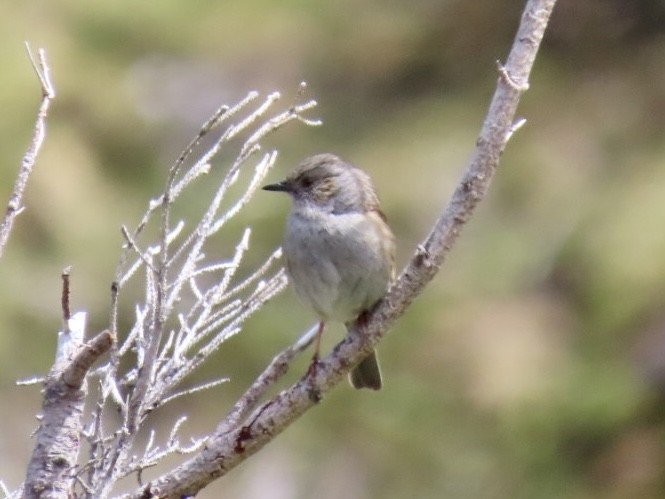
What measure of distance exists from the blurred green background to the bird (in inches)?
93.9

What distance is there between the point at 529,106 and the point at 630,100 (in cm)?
75

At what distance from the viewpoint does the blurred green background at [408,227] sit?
7.44 metres

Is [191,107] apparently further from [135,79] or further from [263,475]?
[263,475]

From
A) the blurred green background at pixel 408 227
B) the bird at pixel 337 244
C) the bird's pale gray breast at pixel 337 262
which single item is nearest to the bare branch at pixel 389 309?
the bird at pixel 337 244

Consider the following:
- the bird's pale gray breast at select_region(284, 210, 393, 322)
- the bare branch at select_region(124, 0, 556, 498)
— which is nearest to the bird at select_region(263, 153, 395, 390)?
the bird's pale gray breast at select_region(284, 210, 393, 322)

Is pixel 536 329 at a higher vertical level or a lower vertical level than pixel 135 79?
lower

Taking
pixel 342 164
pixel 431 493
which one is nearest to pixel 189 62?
pixel 431 493

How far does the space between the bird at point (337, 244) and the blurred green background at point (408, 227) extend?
239 cm

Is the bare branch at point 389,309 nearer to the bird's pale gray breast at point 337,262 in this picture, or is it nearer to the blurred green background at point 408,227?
the bird's pale gray breast at point 337,262

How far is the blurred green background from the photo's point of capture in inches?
293

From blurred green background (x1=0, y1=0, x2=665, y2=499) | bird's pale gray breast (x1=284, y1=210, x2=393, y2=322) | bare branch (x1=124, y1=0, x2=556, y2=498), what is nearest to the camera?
bare branch (x1=124, y1=0, x2=556, y2=498)

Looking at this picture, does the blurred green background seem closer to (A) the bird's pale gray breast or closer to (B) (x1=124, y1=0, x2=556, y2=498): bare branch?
(A) the bird's pale gray breast

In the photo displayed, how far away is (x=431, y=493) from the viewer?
743cm

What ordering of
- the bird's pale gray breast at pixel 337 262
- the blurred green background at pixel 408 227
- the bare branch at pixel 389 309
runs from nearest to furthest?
the bare branch at pixel 389 309
the bird's pale gray breast at pixel 337 262
the blurred green background at pixel 408 227
